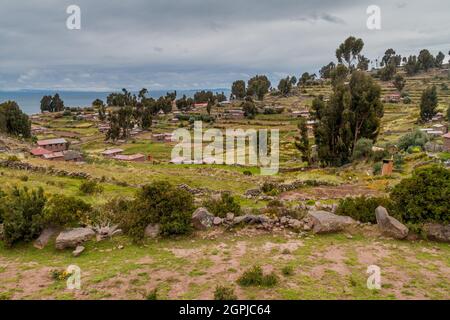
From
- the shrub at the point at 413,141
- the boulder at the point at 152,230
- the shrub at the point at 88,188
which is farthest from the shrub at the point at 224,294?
the shrub at the point at 413,141

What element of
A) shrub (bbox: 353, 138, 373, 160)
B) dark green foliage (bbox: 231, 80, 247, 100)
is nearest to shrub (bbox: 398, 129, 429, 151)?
shrub (bbox: 353, 138, 373, 160)

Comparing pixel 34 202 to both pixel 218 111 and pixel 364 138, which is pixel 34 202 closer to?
pixel 364 138

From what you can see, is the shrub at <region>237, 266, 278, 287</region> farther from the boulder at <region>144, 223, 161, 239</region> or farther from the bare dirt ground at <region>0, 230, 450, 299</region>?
the boulder at <region>144, 223, 161, 239</region>

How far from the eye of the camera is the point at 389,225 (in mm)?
14039

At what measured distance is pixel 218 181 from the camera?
1347 inches

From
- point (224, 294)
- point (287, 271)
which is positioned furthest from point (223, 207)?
point (224, 294)

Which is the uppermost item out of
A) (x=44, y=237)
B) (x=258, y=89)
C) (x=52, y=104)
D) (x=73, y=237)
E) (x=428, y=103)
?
(x=258, y=89)

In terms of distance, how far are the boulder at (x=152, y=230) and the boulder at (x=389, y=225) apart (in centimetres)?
872

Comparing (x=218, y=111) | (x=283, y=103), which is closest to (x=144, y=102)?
(x=218, y=111)

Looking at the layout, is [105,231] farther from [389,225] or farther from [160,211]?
[389,225]

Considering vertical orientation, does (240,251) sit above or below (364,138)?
below

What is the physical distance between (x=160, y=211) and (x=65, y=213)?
3.64 metres

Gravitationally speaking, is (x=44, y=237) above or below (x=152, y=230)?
below

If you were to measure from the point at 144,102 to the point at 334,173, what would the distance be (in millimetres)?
121420
